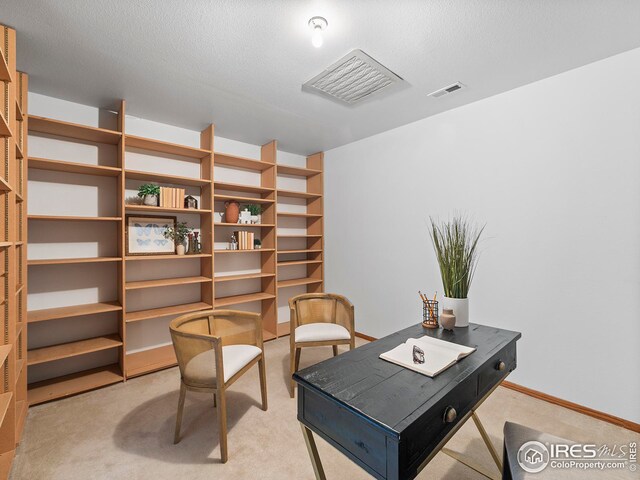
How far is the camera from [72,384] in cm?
251

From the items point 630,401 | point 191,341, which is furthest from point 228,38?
point 630,401

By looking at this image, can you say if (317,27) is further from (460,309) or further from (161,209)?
(161,209)

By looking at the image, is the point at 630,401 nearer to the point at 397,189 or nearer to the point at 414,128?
the point at 397,189

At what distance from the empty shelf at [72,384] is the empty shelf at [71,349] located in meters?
0.26

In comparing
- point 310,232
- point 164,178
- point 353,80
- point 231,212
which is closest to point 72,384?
point 164,178

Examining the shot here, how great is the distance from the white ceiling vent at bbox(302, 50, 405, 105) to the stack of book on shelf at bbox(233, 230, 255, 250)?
1.77 meters

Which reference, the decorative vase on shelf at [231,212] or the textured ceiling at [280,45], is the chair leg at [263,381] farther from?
the textured ceiling at [280,45]

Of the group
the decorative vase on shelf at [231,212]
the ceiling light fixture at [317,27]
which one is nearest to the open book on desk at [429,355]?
the ceiling light fixture at [317,27]

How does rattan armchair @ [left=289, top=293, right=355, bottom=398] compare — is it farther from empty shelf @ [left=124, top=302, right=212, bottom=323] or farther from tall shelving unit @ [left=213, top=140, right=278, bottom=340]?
empty shelf @ [left=124, top=302, right=212, bottom=323]

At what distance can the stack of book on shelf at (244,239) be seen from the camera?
139 inches

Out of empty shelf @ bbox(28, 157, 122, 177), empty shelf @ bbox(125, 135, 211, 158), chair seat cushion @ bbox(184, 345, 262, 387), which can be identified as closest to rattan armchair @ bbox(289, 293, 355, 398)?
chair seat cushion @ bbox(184, 345, 262, 387)

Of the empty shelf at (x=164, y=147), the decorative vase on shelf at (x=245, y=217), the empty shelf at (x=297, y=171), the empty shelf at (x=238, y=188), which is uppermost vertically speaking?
the empty shelf at (x=297, y=171)

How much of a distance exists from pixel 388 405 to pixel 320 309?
1.89 m

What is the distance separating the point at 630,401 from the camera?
6.56 feet
